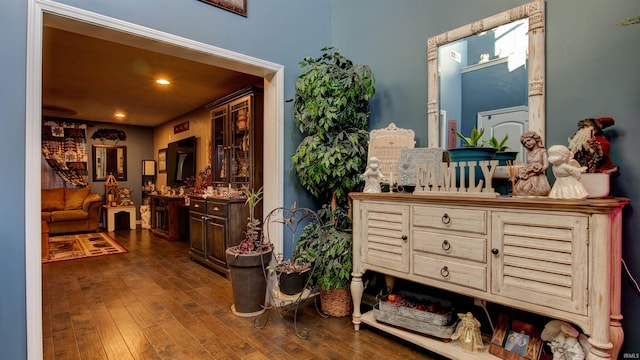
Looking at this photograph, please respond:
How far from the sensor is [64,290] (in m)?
3.16

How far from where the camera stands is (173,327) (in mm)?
2365

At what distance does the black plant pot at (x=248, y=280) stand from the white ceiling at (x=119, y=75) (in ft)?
5.27

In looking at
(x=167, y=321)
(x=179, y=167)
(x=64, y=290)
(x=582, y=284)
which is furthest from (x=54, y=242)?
(x=582, y=284)

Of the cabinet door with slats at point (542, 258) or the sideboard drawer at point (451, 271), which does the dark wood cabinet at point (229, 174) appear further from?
the cabinet door with slats at point (542, 258)

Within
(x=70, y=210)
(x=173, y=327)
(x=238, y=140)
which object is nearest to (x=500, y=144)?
(x=173, y=327)

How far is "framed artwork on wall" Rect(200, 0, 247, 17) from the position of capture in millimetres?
2400

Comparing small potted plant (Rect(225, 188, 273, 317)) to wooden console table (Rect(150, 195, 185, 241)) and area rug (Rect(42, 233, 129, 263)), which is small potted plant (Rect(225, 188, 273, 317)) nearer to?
area rug (Rect(42, 233, 129, 263))

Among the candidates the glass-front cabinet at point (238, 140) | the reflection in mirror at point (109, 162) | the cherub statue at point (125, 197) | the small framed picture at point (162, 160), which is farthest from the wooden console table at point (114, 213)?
the glass-front cabinet at point (238, 140)

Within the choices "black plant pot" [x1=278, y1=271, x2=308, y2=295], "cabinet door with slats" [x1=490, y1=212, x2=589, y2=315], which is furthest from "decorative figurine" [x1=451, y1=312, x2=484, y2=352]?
"black plant pot" [x1=278, y1=271, x2=308, y2=295]

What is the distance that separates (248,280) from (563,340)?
2026 millimetres

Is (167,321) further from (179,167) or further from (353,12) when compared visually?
(179,167)

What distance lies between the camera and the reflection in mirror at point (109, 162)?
24.0 ft

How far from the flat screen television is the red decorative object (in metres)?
0.26

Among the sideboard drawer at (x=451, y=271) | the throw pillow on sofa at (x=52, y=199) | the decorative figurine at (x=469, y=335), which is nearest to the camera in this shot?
the sideboard drawer at (x=451, y=271)
